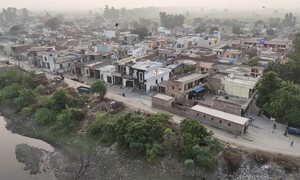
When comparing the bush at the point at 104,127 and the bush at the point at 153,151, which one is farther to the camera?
the bush at the point at 104,127

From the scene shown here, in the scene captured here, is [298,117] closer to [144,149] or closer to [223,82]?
[223,82]

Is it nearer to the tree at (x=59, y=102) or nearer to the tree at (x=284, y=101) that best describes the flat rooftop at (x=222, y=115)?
the tree at (x=284, y=101)

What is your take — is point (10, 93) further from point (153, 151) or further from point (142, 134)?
point (153, 151)

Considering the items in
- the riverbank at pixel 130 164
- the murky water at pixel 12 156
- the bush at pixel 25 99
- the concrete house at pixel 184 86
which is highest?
the concrete house at pixel 184 86

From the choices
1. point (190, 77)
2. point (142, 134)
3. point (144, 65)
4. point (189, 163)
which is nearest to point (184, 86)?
point (190, 77)

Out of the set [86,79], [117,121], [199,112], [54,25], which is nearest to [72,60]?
[86,79]

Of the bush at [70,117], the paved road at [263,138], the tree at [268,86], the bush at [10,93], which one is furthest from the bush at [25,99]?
the tree at [268,86]
